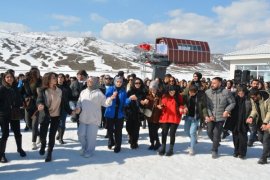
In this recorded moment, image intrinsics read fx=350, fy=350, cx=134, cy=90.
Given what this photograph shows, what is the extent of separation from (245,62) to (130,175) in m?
28.6

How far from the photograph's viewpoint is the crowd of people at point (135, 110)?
6848mm

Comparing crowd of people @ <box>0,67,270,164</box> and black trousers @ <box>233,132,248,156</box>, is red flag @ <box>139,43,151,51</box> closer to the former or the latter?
crowd of people @ <box>0,67,270,164</box>

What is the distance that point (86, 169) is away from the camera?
6500 mm

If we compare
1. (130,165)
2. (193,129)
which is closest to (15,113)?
(130,165)

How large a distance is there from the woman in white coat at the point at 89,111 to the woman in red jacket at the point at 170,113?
1.24 metres

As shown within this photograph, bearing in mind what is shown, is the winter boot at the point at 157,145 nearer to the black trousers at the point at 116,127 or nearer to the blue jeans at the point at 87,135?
the black trousers at the point at 116,127

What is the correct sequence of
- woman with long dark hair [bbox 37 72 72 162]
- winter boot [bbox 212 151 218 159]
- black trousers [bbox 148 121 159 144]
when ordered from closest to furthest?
woman with long dark hair [bbox 37 72 72 162] → winter boot [bbox 212 151 218 159] → black trousers [bbox 148 121 159 144]

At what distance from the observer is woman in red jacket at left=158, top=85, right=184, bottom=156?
769 centimetres

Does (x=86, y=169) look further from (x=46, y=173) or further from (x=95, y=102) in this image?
(x=95, y=102)

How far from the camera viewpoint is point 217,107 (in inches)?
303

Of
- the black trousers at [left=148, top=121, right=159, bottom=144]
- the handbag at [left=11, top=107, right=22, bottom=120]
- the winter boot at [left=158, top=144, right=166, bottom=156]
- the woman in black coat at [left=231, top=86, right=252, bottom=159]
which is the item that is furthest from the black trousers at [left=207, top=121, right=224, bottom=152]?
the handbag at [left=11, top=107, right=22, bottom=120]

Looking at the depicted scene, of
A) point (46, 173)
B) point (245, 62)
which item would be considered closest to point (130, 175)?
point (46, 173)

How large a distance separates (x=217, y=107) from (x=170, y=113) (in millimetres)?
1042

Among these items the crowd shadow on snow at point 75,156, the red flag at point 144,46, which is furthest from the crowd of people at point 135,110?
the red flag at point 144,46
